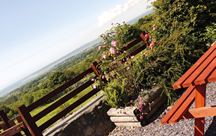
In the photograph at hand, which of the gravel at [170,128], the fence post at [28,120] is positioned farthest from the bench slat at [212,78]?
Answer: the fence post at [28,120]

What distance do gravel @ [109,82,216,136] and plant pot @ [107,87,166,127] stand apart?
99 millimetres

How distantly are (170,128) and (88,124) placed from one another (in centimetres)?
183

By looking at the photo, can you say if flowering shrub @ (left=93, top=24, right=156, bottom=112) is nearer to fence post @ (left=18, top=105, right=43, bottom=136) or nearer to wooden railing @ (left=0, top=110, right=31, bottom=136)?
fence post @ (left=18, top=105, right=43, bottom=136)

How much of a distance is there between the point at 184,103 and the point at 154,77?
1922mm

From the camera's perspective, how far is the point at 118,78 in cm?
376

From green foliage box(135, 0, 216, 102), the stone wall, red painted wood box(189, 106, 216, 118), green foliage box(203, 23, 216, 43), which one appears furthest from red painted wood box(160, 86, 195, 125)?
green foliage box(203, 23, 216, 43)

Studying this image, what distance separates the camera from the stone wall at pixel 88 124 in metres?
3.29

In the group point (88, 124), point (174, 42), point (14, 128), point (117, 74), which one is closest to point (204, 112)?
point (117, 74)

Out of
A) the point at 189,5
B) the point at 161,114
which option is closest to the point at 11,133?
the point at 161,114

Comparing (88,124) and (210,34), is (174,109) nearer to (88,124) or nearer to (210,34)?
(88,124)

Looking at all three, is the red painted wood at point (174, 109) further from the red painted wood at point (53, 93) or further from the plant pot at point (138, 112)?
the red painted wood at point (53, 93)

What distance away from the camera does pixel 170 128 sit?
8.58 feet

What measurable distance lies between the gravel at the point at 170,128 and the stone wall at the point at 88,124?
0.27 m

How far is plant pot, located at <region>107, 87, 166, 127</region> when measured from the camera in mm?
3119
